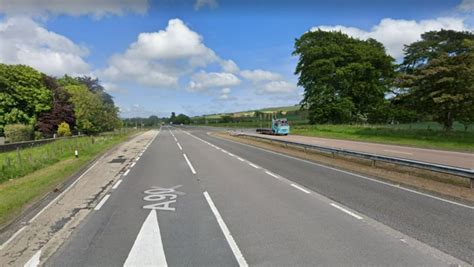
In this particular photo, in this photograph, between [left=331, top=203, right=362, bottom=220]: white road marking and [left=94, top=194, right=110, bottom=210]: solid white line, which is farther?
[left=94, top=194, right=110, bottom=210]: solid white line

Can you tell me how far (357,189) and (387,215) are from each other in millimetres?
3043

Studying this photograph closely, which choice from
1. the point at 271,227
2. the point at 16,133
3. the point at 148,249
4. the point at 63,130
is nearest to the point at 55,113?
the point at 63,130

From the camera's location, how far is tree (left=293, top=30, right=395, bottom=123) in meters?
54.6

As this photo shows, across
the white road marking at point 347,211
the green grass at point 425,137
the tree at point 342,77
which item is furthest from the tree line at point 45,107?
the white road marking at point 347,211

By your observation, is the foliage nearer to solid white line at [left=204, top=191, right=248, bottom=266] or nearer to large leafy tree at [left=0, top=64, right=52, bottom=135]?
large leafy tree at [left=0, top=64, right=52, bottom=135]

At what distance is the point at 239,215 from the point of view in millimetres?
7426

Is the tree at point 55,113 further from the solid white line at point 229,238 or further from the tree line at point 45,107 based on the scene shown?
the solid white line at point 229,238

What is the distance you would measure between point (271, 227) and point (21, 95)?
2359 inches

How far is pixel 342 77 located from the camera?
54.9 m

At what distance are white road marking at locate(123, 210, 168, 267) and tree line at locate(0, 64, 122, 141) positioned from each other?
50.1 m

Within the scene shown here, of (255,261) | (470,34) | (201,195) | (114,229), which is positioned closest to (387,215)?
(255,261)

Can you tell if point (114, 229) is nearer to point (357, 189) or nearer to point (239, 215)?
point (239, 215)

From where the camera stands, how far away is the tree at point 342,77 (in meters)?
54.6

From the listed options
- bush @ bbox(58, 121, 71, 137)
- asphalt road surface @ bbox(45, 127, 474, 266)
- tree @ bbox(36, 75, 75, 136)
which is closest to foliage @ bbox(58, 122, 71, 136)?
bush @ bbox(58, 121, 71, 137)
